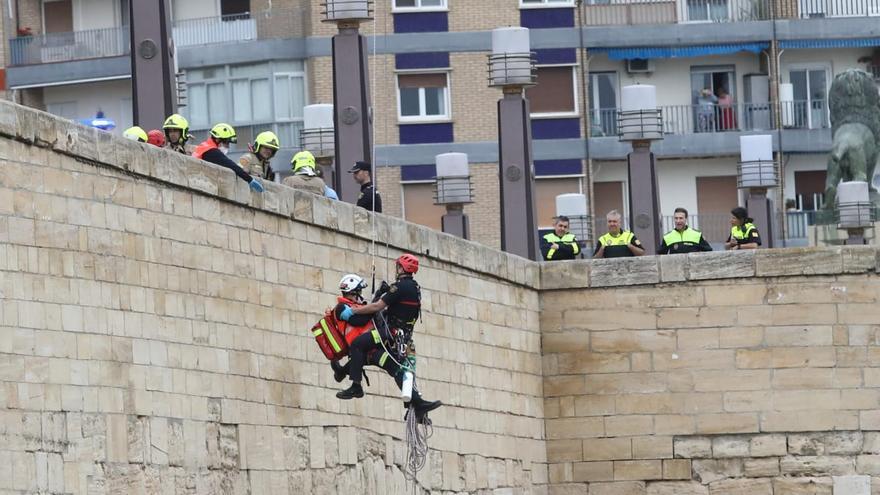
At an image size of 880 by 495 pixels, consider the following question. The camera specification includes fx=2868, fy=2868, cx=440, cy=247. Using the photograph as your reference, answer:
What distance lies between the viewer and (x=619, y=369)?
33.0 m

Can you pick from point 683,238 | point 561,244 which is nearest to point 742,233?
point 683,238

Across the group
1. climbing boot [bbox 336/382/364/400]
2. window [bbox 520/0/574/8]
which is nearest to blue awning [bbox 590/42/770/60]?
window [bbox 520/0/574/8]

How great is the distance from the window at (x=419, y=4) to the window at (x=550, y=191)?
3613 mm

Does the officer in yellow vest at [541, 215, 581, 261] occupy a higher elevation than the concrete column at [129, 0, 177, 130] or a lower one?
lower

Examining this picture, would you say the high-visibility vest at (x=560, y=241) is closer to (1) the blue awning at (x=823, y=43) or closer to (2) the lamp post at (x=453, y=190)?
(2) the lamp post at (x=453, y=190)

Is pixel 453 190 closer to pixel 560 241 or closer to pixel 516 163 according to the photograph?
pixel 516 163

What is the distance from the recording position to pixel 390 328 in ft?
82.3

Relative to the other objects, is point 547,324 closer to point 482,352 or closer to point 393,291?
point 482,352

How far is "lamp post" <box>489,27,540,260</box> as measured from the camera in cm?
3381

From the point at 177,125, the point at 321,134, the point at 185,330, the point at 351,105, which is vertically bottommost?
the point at 185,330

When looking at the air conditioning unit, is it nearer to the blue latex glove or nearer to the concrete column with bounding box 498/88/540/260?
the concrete column with bounding box 498/88/540/260

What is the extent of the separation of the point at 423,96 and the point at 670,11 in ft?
16.3

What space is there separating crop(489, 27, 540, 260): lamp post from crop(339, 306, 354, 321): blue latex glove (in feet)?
28.5

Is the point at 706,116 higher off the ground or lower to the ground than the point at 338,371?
higher
